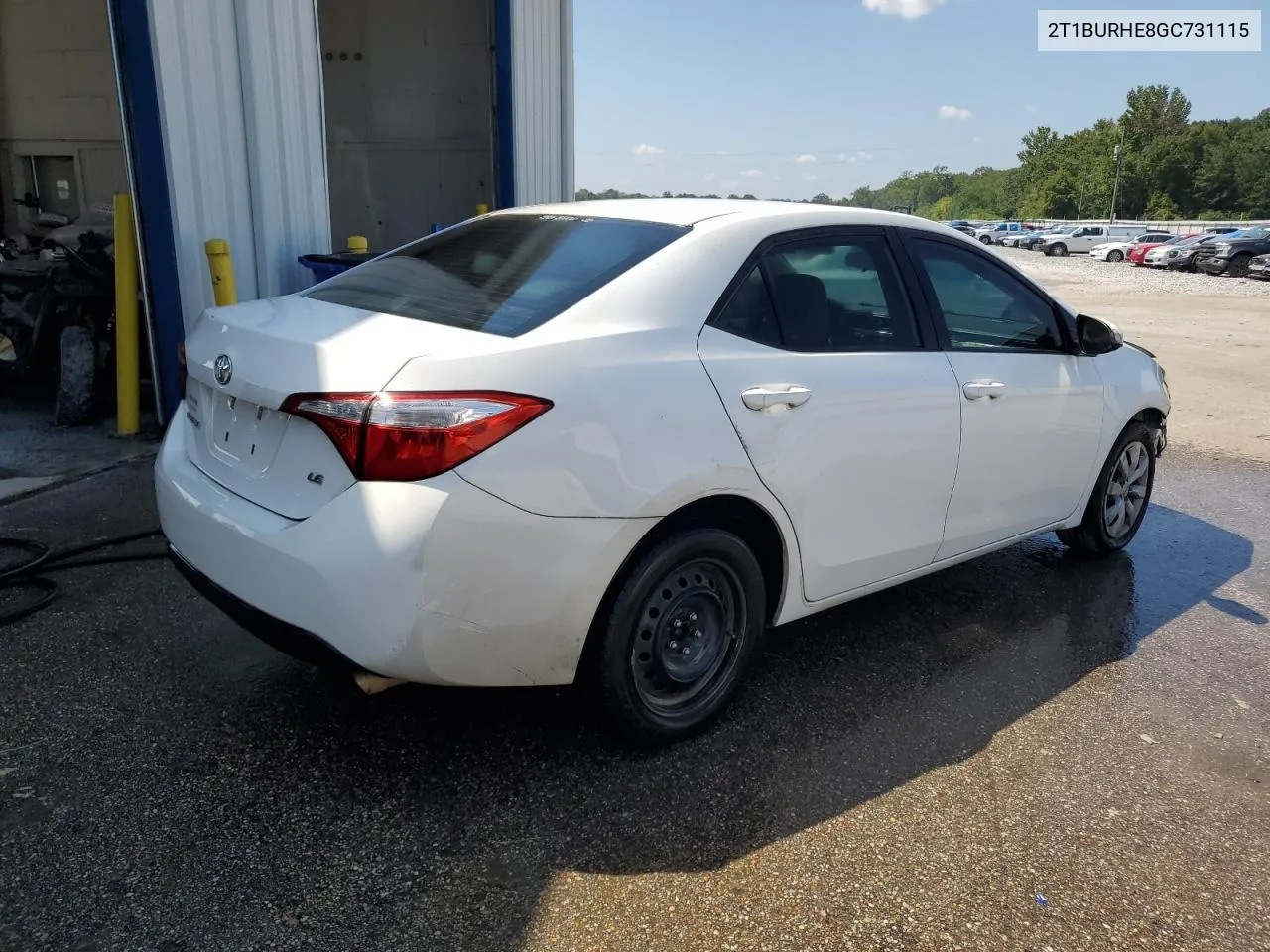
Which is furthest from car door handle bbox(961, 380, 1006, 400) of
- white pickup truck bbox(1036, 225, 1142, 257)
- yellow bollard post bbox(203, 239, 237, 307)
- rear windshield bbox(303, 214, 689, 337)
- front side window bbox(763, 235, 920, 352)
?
white pickup truck bbox(1036, 225, 1142, 257)

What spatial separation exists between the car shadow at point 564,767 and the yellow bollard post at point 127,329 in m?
3.54

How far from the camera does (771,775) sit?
3.00 metres

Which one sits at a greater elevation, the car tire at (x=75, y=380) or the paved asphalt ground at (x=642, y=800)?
the car tire at (x=75, y=380)

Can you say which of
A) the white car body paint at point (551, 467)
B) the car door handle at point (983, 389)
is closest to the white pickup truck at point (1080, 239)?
the car door handle at point (983, 389)

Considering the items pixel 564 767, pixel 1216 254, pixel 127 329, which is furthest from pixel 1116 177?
pixel 564 767

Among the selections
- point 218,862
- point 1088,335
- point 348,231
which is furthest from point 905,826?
point 348,231

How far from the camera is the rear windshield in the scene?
A: 9.46ft

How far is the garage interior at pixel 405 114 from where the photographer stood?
955cm

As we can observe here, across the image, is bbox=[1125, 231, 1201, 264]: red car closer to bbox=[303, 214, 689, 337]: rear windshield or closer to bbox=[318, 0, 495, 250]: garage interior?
bbox=[318, 0, 495, 250]: garage interior

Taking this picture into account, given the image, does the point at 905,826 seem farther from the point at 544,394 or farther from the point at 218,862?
the point at 218,862

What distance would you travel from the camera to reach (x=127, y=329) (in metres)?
6.27

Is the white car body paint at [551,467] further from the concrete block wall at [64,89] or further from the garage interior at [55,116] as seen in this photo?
the concrete block wall at [64,89]

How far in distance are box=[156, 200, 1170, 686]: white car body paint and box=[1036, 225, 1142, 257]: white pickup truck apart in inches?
2343

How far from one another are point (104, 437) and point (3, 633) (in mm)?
2868
